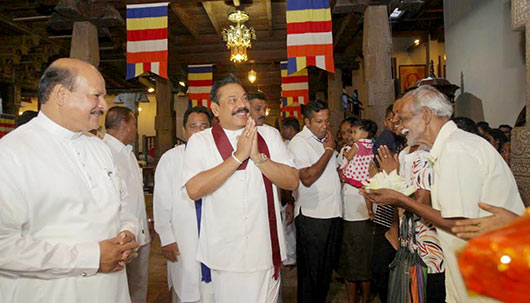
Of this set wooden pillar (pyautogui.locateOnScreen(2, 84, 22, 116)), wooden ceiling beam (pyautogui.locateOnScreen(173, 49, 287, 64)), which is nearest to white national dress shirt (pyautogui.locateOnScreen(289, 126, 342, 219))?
wooden ceiling beam (pyautogui.locateOnScreen(173, 49, 287, 64))

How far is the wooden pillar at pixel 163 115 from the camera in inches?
419

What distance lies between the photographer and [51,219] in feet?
5.53

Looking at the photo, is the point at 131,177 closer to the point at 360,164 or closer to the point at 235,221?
the point at 235,221

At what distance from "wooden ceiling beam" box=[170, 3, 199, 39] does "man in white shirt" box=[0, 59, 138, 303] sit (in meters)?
5.81

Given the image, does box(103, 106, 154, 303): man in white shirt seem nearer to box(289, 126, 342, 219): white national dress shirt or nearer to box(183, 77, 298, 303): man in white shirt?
box(183, 77, 298, 303): man in white shirt

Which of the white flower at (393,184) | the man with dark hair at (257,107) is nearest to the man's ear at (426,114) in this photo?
the white flower at (393,184)

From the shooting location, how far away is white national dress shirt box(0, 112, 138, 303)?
156 cm

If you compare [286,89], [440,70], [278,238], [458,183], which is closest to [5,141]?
[278,238]

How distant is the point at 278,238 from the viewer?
242 cm

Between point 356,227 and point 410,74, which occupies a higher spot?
point 410,74

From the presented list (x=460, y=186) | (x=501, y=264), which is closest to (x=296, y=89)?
(x=460, y=186)

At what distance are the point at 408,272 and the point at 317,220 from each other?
1.31m

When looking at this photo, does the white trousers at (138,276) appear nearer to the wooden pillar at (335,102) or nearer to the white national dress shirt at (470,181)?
the white national dress shirt at (470,181)

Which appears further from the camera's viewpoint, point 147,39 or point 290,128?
point 290,128
